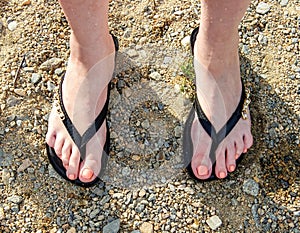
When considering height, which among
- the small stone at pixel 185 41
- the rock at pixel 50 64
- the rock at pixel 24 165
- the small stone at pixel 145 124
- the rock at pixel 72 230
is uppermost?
the rock at pixel 50 64

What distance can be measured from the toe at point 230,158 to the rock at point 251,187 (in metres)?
0.08

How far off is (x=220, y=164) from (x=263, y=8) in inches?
30.9

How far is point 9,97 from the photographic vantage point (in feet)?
7.04

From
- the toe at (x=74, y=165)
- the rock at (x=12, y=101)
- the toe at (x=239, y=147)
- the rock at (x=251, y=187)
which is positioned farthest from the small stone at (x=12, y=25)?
the rock at (x=251, y=187)

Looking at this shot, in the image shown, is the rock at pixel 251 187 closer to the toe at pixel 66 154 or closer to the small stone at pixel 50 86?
the toe at pixel 66 154

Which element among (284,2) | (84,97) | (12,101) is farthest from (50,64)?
(284,2)

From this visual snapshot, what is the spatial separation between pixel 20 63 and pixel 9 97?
16 cm

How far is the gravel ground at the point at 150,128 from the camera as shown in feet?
6.36

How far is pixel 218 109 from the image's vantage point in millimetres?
1952

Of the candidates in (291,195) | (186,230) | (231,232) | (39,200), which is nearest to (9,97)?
(39,200)

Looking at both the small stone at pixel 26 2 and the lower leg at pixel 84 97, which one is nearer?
the lower leg at pixel 84 97

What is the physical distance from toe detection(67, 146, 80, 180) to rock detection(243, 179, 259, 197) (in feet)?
2.06

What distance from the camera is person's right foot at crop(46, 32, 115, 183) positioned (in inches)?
76.1

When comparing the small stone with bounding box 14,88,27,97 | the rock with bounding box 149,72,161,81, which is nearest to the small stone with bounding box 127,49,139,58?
the rock with bounding box 149,72,161,81
